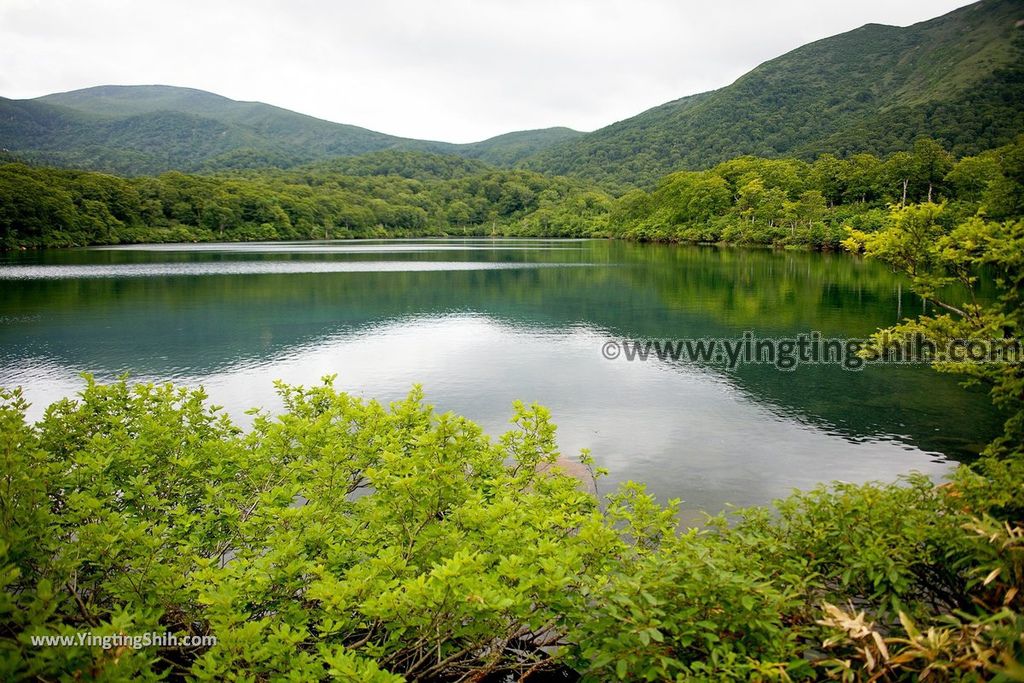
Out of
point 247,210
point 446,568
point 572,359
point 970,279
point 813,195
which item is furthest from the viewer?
point 247,210

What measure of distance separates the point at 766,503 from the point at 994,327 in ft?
16.7

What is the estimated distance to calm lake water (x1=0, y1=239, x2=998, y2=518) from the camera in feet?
45.9

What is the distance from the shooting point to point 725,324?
2964 cm

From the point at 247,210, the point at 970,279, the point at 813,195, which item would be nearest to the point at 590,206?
the point at 813,195

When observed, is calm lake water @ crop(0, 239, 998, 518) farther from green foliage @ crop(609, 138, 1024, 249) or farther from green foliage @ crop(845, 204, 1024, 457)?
green foliage @ crop(609, 138, 1024, 249)

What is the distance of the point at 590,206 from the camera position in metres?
167

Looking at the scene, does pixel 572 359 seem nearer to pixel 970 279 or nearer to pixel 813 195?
pixel 970 279

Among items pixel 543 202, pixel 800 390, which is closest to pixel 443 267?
pixel 800 390

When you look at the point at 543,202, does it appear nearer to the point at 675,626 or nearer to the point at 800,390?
the point at 800,390

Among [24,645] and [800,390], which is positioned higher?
[24,645]

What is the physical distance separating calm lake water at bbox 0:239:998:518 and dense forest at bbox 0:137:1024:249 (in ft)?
95.4

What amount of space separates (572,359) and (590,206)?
15052cm

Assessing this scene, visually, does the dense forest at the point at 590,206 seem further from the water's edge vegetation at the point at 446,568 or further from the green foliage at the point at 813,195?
the water's edge vegetation at the point at 446,568

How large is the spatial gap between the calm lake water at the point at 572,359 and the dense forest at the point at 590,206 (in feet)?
95.4
